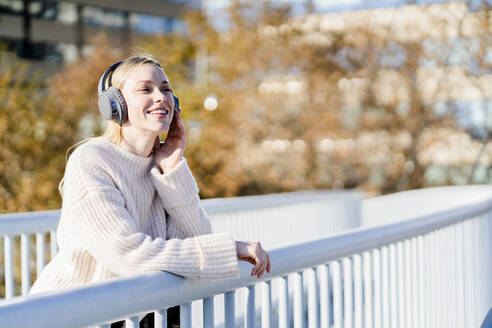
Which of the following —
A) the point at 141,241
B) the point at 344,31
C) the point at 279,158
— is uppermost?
the point at 344,31

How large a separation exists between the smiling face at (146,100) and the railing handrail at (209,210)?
1.71 metres

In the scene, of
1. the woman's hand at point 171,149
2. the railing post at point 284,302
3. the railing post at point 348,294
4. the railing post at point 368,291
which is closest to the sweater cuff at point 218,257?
the railing post at point 284,302

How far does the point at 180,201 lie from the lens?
212 centimetres

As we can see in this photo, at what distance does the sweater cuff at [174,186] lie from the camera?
2.10m

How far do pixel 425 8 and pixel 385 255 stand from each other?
42.4 ft

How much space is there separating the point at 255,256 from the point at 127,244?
13.2 inches

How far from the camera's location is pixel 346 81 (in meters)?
14.6

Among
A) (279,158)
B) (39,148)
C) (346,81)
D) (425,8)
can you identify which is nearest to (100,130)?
(39,148)

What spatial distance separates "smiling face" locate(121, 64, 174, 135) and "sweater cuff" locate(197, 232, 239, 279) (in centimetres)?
46

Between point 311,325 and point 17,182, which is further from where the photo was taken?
point 17,182

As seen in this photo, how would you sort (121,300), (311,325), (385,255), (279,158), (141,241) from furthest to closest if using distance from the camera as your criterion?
(279,158) < (385,255) < (311,325) < (141,241) < (121,300)

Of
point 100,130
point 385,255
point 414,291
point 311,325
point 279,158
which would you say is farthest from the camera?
point 279,158

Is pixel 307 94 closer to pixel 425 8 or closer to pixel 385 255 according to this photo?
pixel 425 8

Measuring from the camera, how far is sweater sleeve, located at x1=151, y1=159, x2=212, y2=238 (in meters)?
2.11
